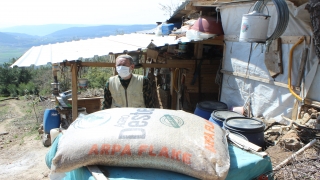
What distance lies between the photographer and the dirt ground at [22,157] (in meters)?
6.54

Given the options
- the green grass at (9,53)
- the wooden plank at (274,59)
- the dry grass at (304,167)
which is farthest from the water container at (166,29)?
the green grass at (9,53)

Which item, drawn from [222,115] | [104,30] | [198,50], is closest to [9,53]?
[104,30]

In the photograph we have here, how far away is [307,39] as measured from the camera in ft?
12.2

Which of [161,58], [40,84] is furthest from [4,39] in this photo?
[161,58]

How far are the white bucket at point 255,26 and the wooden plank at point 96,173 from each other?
2.72 metres

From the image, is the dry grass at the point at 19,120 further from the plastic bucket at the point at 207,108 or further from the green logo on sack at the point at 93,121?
the green logo on sack at the point at 93,121

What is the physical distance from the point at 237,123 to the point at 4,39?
159 metres

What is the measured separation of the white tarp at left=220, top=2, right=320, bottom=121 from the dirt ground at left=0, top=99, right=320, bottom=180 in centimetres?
93

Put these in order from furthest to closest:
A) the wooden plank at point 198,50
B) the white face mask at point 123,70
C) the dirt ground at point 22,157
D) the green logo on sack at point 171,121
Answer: the wooden plank at point 198,50 → the dirt ground at point 22,157 → the white face mask at point 123,70 → the green logo on sack at point 171,121

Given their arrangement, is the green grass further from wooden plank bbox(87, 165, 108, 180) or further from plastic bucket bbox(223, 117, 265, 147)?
wooden plank bbox(87, 165, 108, 180)

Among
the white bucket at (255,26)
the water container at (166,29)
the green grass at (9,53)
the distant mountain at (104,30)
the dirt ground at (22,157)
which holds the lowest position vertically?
the green grass at (9,53)

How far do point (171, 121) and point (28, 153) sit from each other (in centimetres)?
733

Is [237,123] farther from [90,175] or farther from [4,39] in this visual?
[4,39]

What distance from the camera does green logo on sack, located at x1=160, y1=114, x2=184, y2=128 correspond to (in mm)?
2207
